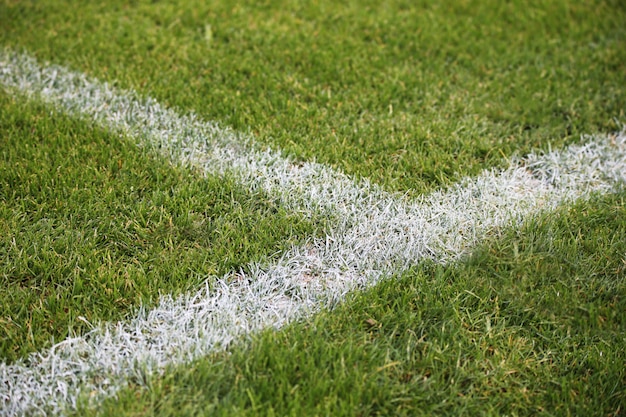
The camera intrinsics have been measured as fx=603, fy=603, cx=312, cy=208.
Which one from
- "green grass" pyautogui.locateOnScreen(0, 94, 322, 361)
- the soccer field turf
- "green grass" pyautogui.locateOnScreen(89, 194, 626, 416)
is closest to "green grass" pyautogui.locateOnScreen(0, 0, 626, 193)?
the soccer field turf

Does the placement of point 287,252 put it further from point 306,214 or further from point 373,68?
point 373,68

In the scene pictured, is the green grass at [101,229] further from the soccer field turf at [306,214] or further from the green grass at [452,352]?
the green grass at [452,352]

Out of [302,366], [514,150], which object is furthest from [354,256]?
[514,150]

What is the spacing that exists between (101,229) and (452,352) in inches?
52.5

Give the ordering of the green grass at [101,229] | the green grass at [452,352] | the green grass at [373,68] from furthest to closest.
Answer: the green grass at [373,68]
the green grass at [101,229]
the green grass at [452,352]

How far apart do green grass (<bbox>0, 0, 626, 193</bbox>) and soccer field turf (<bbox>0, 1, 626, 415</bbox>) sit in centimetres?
2

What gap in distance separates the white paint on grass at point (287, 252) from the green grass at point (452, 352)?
0.32 ft

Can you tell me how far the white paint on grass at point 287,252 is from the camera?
5.85 ft

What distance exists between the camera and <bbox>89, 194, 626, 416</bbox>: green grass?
5.57 feet

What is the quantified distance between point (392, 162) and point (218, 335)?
118 cm

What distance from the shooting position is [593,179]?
2.65m

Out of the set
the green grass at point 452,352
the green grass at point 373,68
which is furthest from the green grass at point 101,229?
the green grass at point 373,68

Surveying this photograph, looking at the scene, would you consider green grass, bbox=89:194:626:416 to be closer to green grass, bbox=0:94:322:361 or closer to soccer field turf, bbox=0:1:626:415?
soccer field turf, bbox=0:1:626:415

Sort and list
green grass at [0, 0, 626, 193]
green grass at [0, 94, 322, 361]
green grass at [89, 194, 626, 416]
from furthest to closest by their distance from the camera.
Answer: green grass at [0, 0, 626, 193]
green grass at [0, 94, 322, 361]
green grass at [89, 194, 626, 416]
